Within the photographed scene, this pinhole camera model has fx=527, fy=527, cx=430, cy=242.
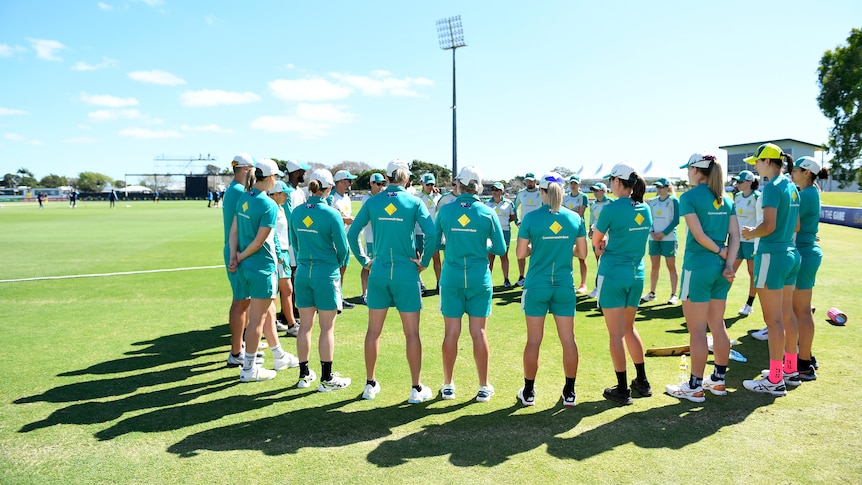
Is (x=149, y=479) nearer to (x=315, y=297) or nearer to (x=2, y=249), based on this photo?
(x=315, y=297)

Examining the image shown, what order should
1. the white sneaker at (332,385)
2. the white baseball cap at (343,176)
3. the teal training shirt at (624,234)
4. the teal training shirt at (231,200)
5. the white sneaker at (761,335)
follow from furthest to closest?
the white baseball cap at (343,176) < the white sneaker at (761,335) < the teal training shirt at (231,200) < the white sneaker at (332,385) < the teal training shirt at (624,234)

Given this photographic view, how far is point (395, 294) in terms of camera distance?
5207 mm

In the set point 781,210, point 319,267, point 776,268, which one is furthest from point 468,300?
point 781,210

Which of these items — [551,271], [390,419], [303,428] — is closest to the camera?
[303,428]

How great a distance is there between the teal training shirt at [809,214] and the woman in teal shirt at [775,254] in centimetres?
41

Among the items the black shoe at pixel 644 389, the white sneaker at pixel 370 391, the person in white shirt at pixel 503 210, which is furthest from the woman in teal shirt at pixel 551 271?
the person in white shirt at pixel 503 210

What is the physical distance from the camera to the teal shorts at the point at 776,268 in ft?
17.3

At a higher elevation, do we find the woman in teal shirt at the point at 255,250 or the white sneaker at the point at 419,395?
the woman in teal shirt at the point at 255,250

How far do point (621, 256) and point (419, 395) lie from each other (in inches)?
94.0

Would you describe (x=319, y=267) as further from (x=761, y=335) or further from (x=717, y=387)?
(x=761, y=335)

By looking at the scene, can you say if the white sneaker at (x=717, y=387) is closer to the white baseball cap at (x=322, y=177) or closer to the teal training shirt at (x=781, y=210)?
the teal training shirt at (x=781, y=210)

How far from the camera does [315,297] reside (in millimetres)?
5500

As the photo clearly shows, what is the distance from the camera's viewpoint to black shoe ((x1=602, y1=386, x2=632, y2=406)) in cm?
506

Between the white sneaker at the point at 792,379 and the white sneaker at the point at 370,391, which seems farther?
the white sneaker at the point at 792,379
